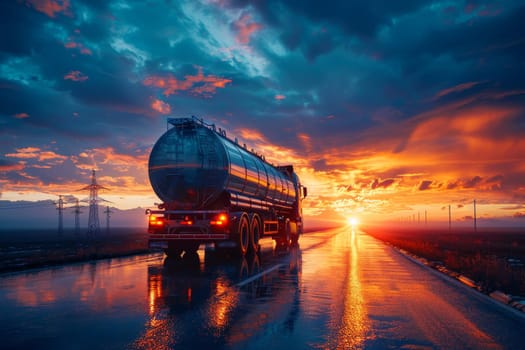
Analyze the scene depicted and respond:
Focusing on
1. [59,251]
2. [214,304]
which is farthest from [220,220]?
[59,251]

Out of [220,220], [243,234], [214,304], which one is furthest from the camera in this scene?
[243,234]

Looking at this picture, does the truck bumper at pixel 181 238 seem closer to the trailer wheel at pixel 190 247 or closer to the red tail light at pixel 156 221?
the red tail light at pixel 156 221

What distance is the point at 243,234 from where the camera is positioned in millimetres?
16078

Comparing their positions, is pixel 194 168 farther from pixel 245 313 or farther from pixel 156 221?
pixel 245 313

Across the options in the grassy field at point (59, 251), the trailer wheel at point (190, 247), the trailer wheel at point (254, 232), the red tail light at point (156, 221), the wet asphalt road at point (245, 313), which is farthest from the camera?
the trailer wheel at point (254, 232)

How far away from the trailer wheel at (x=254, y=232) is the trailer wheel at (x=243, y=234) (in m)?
0.40

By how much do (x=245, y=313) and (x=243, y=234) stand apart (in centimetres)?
952

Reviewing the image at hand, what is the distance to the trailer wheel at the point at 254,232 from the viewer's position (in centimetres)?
1706

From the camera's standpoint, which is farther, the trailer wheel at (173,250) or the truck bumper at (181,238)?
the trailer wheel at (173,250)

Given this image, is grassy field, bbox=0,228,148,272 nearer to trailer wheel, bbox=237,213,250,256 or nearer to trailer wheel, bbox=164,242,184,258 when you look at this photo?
trailer wheel, bbox=164,242,184,258

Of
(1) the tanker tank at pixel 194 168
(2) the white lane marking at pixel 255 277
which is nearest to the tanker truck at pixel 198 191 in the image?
(1) the tanker tank at pixel 194 168

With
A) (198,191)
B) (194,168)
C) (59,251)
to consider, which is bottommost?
(59,251)

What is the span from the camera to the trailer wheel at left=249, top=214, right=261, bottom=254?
1706 cm

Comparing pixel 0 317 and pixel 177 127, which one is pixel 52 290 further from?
pixel 177 127
